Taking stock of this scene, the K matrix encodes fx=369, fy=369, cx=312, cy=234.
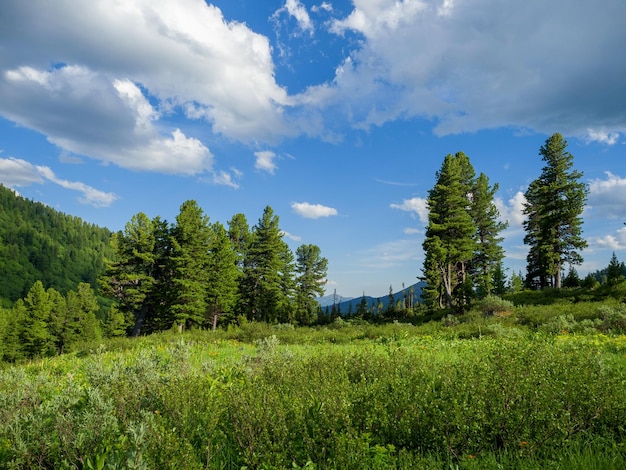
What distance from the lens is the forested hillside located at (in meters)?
136

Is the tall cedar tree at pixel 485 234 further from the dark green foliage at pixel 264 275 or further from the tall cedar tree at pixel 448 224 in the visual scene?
the dark green foliage at pixel 264 275

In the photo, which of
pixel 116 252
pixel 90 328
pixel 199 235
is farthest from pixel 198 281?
pixel 90 328

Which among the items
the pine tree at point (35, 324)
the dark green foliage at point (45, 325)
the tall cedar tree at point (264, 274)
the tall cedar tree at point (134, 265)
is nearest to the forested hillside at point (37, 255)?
the dark green foliage at point (45, 325)

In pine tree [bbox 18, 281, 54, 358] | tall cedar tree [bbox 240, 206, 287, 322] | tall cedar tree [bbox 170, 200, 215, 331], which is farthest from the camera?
pine tree [bbox 18, 281, 54, 358]

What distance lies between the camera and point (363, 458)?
10.3 feet

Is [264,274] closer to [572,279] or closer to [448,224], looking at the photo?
[448,224]

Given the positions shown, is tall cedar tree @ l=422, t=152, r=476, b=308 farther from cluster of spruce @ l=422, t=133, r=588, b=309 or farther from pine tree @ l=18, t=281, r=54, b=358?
pine tree @ l=18, t=281, r=54, b=358

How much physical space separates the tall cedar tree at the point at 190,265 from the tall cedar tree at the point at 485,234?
99.7 feet

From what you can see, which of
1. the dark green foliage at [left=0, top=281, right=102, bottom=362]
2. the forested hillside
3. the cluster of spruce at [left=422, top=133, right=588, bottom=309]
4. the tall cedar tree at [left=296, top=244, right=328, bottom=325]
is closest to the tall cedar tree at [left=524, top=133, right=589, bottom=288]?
the cluster of spruce at [left=422, top=133, right=588, bottom=309]

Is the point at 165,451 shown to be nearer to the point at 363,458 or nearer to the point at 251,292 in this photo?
the point at 363,458

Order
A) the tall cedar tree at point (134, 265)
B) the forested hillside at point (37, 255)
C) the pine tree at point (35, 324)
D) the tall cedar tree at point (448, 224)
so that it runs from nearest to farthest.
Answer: the tall cedar tree at point (448, 224), the tall cedar tree at point (134, 265), the pine tree at point (35, 324), the forested hillside at point (37, 255)

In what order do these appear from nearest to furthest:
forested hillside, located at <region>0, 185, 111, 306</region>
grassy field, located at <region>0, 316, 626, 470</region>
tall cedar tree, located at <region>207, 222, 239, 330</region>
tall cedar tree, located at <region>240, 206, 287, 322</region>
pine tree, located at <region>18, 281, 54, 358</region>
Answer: grassy field, located at <region>0, 316, 626, 470</region> < tall cedar tree, located at <region>207, 222, 239, 330</region> < tall cedar tree, located at <region>240, 206, 287, 322</region> < pine tree, located at <region>18, 281, 54, 358</region> < forested hillside, located at <region>0, 185, 111, 306</region>

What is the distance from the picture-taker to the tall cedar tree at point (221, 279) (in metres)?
40.1

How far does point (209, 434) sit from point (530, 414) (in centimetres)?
329
